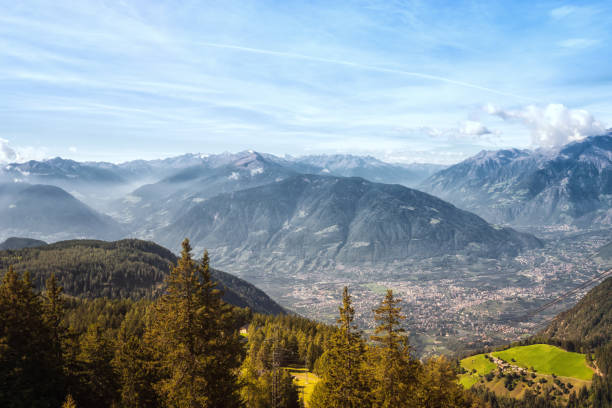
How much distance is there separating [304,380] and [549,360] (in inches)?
4720

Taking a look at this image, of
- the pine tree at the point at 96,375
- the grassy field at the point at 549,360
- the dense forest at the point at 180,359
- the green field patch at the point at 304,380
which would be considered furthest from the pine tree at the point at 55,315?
the grassy field at the point at 549,360

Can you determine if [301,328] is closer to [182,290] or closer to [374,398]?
[374,398]

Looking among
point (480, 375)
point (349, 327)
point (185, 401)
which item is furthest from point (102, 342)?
point (480, 375)

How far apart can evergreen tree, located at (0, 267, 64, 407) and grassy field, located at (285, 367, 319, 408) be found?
42.8 meters

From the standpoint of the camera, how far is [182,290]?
27469 millimetres

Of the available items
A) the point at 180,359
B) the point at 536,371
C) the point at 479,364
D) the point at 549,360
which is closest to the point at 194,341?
the point at 180,359

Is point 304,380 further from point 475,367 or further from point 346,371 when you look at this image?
point 475,367

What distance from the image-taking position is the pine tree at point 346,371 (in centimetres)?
3158

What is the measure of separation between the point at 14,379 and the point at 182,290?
58.1 ft

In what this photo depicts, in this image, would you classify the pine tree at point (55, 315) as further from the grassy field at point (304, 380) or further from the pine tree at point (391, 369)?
the grassy field at point (304, 380)

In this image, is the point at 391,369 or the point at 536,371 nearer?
the point at 391,369

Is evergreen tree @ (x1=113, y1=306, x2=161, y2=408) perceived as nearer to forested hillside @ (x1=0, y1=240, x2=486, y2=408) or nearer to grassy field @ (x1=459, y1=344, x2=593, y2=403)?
forested hillside @ (x1=0, y1=240, x2=486, y2=408)

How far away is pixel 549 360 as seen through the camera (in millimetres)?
147250

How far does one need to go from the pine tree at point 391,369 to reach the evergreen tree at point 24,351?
28.8 m
